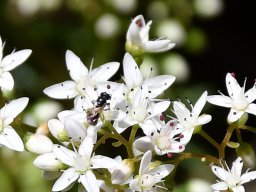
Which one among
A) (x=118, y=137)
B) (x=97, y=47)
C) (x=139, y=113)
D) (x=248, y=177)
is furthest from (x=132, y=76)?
(x=97, y=47)

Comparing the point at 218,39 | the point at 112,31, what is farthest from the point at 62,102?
the point at 218,39

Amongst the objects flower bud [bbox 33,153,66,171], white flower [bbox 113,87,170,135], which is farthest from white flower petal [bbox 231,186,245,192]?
flower bud [bbox 33,153,66,171]

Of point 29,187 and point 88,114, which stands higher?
point 88,114

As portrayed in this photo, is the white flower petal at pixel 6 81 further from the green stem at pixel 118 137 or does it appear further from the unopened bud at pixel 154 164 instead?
the unopened bud at pixel 154 164

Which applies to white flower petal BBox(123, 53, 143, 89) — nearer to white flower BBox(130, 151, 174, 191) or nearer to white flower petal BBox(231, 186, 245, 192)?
white flower BBox(130, 151, 174, 191)

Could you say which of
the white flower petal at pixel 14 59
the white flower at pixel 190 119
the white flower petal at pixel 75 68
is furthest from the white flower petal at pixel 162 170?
the white flower petal at pixel 14 59

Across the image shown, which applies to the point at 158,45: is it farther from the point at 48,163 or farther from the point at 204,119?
the point at 48,163

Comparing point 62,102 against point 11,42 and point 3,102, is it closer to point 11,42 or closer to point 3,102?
point 11,42
